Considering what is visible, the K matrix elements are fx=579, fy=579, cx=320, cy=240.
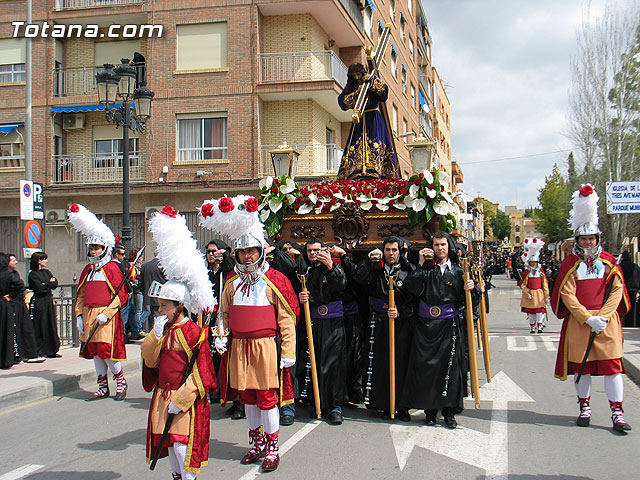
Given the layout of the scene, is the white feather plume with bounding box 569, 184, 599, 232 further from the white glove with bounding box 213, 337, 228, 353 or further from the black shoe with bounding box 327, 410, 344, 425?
the white glove with bounding box 213, 337, 228, 353

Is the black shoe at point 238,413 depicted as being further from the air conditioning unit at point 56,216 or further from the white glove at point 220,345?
the air conditioning unit at point 56,216

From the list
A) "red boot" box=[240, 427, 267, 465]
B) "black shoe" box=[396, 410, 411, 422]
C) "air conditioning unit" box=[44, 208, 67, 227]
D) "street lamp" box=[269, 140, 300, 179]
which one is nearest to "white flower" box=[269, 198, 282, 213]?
"street lamp" box=[269, 140, 300, 179]

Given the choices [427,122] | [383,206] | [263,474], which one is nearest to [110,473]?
[263,474]

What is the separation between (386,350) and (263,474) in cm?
214

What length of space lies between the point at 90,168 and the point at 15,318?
46.5 ft

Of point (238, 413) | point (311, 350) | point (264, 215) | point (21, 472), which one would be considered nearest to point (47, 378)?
point (238, 413)

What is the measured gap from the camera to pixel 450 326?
6.12m

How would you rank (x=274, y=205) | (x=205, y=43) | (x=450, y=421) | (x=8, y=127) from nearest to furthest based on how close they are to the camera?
1. (x=450, y=421)
2. (x=274, y=205)
3. (x=205, y=43)
4. (x=8, y=127)

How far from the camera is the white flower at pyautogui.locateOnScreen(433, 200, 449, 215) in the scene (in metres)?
7.09

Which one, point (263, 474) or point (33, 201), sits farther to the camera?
point (33, 201)

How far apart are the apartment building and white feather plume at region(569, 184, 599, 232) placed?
50.2ft

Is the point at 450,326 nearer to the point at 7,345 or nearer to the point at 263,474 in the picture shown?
the point at 263,474

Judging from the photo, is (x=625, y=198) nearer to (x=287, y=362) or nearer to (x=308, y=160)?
(x=287, y=362)

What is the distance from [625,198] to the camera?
37.3 ft
